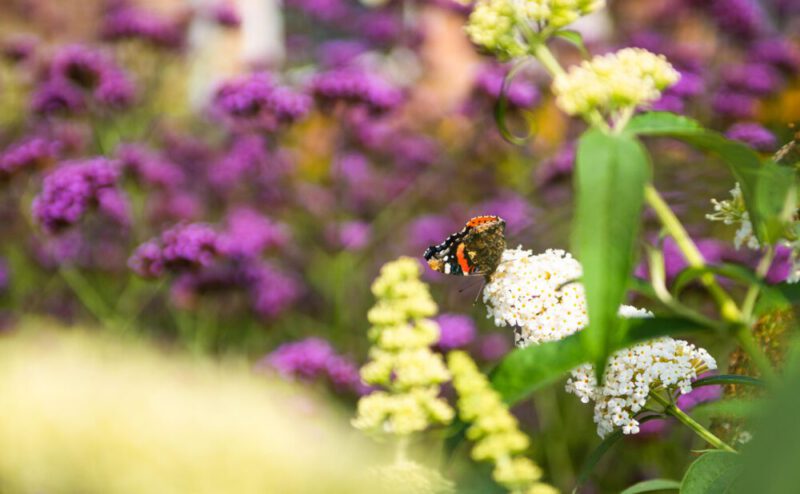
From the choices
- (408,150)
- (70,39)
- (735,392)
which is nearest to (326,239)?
(408,150)

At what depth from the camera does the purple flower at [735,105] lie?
3258 millimetres

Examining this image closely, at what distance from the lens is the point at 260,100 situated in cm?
283

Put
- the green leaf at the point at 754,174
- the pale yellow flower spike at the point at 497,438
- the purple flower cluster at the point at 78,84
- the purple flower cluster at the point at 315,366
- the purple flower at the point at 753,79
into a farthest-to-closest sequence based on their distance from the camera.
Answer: the purple flower at the point at 753,79 < the purple flower cluster at the point at 78,84 < the purple flower cluster at the point at 315,366 < the green leaf at the point at 754,174 < the pale yellow flower spike at the point at 497,438

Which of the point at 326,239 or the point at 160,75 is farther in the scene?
the point at 160,75

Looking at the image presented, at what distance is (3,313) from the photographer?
341 centimetres

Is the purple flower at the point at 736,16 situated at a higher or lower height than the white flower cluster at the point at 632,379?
higher

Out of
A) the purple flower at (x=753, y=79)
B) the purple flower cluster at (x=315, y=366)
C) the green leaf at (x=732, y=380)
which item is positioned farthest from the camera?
the purple flower at (x=753, y=79)

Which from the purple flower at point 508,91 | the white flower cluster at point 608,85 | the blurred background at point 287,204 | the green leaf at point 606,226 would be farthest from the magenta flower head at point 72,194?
the green leaf at point 606,226

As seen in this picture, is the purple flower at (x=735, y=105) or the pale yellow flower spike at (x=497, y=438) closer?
the pale yellow flower spike at (x=497, y=438)

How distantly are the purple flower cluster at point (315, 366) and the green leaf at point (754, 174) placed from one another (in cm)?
173

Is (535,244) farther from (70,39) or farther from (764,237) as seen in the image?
(70,39)

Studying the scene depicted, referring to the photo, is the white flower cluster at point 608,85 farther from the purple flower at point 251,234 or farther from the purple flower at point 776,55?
the purple flower at point 776,55

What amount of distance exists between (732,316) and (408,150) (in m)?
3.03

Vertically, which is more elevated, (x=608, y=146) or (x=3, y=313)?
(x=3, y=313)
